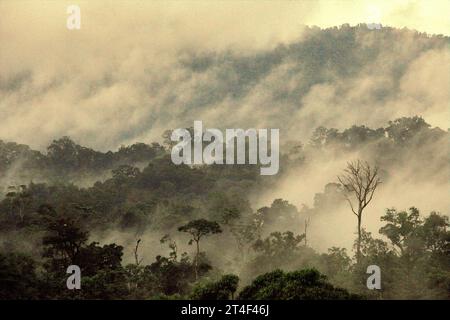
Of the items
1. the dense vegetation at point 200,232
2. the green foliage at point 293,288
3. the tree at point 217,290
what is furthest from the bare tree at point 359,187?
the tree at point 217,290

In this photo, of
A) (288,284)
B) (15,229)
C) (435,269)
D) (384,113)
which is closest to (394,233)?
(435,269)

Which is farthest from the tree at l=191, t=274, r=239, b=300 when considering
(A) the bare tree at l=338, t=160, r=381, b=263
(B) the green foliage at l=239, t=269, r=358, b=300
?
(A) the bare tree at l=338, t=160, r=381, b=263

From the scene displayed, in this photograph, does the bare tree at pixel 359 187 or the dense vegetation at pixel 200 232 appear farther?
the bare tree at pixel 359 187

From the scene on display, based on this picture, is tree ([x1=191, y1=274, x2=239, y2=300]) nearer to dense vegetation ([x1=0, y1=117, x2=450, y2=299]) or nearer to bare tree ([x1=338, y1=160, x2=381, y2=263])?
dense vegetation ([x1=0, y1=117, x2=450, y2=299])

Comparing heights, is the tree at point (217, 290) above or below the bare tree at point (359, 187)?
below

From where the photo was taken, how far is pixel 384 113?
189625mm

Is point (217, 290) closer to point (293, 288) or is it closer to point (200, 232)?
point (293, 288)

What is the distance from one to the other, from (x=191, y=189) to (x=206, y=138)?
39.5m

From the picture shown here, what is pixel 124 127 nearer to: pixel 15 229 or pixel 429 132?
pixel 429 132

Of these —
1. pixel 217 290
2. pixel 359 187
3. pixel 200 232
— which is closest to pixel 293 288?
pixel 217 290

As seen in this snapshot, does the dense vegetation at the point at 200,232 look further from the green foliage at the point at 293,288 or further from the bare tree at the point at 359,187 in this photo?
the bare tree at the point at 359,187

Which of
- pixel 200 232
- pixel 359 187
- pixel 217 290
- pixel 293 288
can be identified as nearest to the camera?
pixel 293 288
